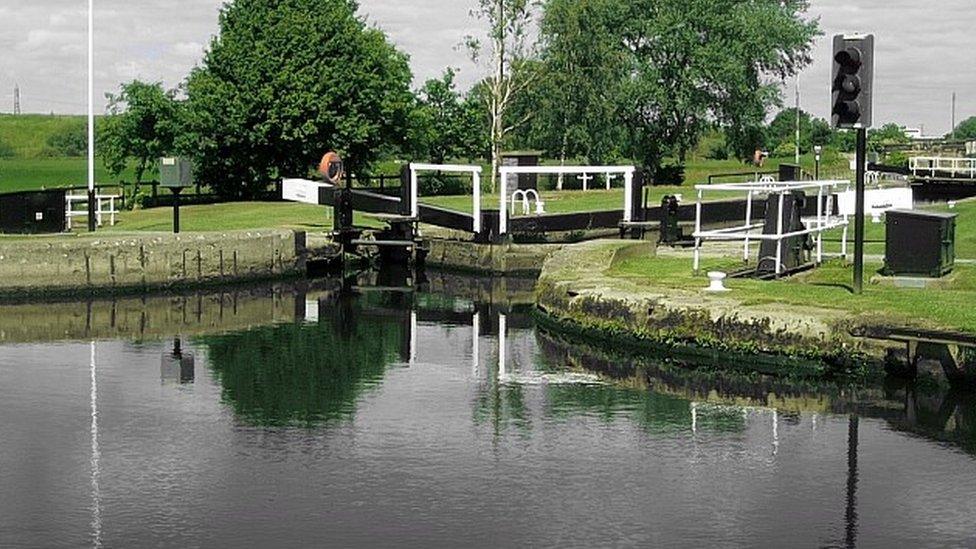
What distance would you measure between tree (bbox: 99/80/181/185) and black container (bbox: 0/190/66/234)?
15404 mm

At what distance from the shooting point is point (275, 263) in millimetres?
27656

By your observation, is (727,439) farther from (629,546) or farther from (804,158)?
(804,158)

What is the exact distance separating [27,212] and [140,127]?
55.2 feet

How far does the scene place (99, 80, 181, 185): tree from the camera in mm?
46125

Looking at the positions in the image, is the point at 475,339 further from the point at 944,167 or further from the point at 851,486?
the point at 944,167

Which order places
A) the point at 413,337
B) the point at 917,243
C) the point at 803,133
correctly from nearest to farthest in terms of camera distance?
the point at 917,243 < the point at 413,337 < the point at 803,133

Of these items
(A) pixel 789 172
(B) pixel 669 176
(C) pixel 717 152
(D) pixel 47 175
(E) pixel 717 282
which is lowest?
(E) pixel 717 282

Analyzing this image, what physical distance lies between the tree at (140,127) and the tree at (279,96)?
64cm

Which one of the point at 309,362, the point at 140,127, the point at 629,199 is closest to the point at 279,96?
the point at 140,127

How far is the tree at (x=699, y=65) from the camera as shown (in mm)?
62375

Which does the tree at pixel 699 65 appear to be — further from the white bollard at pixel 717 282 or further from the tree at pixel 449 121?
the white bollard at pixel 717 282

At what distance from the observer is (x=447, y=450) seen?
1290 cm

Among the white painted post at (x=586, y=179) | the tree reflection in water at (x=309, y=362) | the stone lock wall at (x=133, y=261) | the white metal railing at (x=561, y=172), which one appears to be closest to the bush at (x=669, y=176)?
the white painted post at (x=586, y=179)

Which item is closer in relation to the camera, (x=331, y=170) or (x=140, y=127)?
(x=331, y=170)
